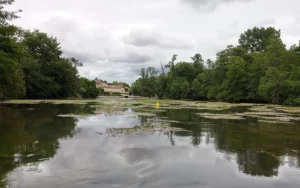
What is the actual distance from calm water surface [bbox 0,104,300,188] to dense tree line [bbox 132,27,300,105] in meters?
41.2

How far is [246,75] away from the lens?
67.8m

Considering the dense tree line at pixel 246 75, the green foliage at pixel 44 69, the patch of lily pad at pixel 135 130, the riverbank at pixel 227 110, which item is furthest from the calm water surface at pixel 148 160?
the green foliage at pixel 44 69

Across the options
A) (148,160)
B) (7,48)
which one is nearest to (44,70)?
(7,48)

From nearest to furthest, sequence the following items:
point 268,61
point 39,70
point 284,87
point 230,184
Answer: point 230,184
point 284,87
point 268,61
point 39,70

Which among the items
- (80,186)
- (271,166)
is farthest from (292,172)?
(80,186)

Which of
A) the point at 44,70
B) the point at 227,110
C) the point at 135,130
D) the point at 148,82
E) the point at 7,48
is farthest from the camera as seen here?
the point at 148,82

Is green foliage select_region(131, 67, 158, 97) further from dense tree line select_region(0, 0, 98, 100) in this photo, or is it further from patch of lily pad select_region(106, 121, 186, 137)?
patch of lily pad select_region(106, 121, 186, 137)

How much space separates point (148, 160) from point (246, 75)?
63226 millimetres

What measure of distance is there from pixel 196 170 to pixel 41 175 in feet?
14.9

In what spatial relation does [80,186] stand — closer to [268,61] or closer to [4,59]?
[4,59]

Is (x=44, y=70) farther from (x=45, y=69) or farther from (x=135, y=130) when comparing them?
(x=135, y=130)

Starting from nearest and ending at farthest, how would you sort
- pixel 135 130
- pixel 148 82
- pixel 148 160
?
pixel 148 160 → pixel 135 130 → pixel 148 82

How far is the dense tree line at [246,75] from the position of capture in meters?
53.1

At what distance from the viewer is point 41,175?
7.52 metres
